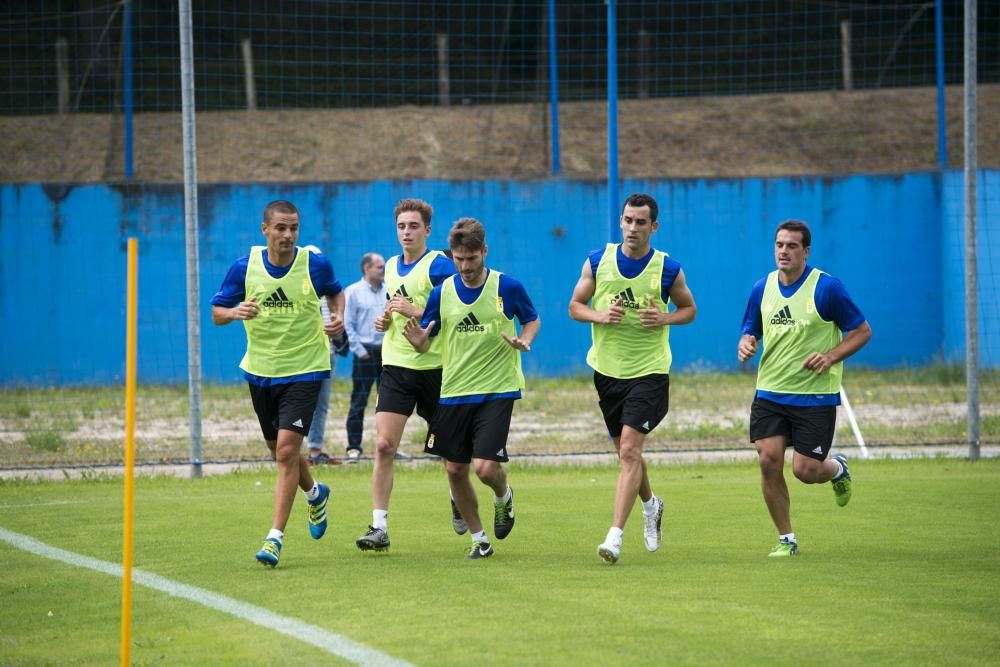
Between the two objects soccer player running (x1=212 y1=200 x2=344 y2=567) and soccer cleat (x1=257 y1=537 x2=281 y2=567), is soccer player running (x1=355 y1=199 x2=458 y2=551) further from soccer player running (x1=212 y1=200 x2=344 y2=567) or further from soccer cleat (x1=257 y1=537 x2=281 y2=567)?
soccer cleat (x1=257 y1=537 x2=281 y2=567)

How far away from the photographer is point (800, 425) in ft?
26.9

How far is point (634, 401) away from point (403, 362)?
156 centimetres

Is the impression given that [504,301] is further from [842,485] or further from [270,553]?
[842,485]

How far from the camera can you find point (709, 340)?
69.8 feet

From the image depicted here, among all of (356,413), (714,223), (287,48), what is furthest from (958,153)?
(356,413)

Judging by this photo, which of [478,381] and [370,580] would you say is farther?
[478,381]

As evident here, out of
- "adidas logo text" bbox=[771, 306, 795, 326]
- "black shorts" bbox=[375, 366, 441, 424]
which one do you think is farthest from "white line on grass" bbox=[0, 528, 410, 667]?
"adidas logo text" bbox=[771, 306, 795, 326]

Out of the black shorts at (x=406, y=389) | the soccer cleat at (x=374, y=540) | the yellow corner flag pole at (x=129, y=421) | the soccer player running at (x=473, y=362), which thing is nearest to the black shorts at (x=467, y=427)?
the soccer player running at (x=473, y=362)

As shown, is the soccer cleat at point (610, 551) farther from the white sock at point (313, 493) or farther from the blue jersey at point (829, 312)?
the white sock at point (313, 493)

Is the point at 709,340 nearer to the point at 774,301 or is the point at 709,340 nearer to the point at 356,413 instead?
the point at 356,413

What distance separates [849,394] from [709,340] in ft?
9.84

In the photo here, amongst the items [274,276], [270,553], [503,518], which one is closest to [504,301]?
[503,518]

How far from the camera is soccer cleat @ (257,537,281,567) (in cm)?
774

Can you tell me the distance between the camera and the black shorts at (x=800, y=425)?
8.16 m
